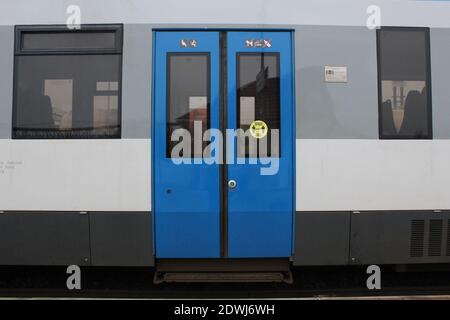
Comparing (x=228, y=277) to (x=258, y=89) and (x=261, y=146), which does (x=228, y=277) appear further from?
(x=258, y=89)

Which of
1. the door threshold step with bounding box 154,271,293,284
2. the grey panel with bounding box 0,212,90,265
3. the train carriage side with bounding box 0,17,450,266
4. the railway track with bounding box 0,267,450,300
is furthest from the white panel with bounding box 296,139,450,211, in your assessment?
the grey panel with bounding box 0,212,90,265

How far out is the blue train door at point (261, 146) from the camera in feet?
13.8

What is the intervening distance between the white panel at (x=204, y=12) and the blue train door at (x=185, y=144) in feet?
0.68

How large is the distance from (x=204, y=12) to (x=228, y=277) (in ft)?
8.84

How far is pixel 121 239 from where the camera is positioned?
4.26m

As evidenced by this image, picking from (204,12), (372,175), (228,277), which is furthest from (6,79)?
(372,175)

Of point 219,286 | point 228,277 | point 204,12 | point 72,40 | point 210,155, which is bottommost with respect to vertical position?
point 219,286

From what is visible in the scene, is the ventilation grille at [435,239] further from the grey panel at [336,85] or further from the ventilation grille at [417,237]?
the grey panel at [336,85]

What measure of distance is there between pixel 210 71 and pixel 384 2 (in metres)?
1.91

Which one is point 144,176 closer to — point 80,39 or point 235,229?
point 235,229

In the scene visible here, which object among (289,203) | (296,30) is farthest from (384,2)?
(289,203)

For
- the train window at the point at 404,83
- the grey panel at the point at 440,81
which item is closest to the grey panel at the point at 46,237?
the train window at the point at 404,83

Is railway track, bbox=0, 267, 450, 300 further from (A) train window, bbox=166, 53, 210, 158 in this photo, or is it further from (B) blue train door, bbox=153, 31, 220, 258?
(A) train window, bbox=166, 53, 210, 158

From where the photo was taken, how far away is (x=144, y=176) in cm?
421
